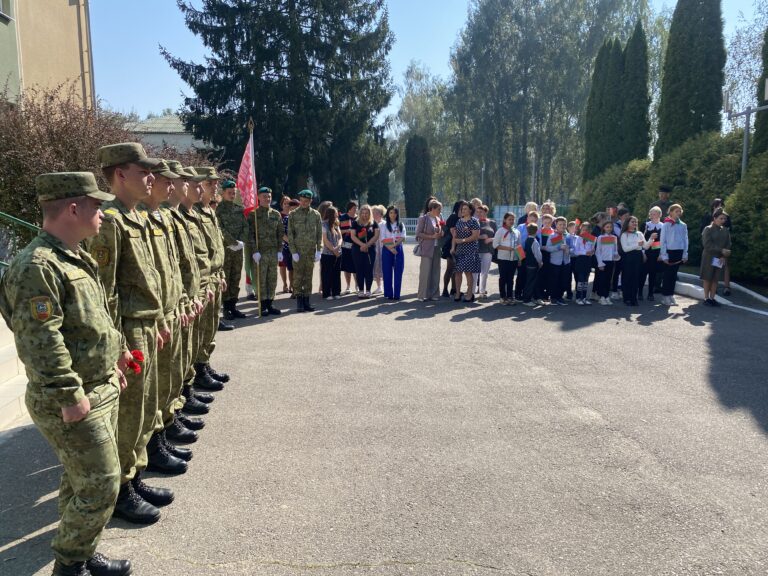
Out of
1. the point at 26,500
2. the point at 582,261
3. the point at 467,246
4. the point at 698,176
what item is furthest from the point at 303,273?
the point at 698,176

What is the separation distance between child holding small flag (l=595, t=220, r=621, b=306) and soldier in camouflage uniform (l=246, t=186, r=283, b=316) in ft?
19.6

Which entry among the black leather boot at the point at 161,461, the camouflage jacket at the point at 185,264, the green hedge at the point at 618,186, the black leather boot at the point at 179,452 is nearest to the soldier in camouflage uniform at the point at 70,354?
the black leather boot at the point at 161,461

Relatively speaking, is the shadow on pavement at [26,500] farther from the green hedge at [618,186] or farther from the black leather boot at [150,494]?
the green hedge at [618,186]

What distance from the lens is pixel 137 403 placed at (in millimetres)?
3459

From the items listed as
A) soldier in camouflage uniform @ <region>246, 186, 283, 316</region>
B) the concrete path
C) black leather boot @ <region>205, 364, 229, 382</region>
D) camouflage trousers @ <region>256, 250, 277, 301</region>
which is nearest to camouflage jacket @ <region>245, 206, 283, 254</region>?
soldier in camouflage uniform @ <region>246, 186, 283, 316</region>

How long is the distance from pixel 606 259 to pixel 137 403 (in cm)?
990

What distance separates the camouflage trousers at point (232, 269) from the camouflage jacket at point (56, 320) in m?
6.95

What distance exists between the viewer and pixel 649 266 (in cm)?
1190

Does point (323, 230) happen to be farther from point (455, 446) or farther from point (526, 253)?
point (455, 446)

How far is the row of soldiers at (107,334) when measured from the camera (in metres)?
2.58

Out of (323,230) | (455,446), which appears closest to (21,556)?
(455,446)

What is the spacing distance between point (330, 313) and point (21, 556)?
7589mm

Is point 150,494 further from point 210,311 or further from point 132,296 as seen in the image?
point 210,311

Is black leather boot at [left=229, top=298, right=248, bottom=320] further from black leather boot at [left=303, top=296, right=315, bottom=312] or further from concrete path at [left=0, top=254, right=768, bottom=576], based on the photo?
concrete path at [left=0, top=254, right=768, bottom=576]
